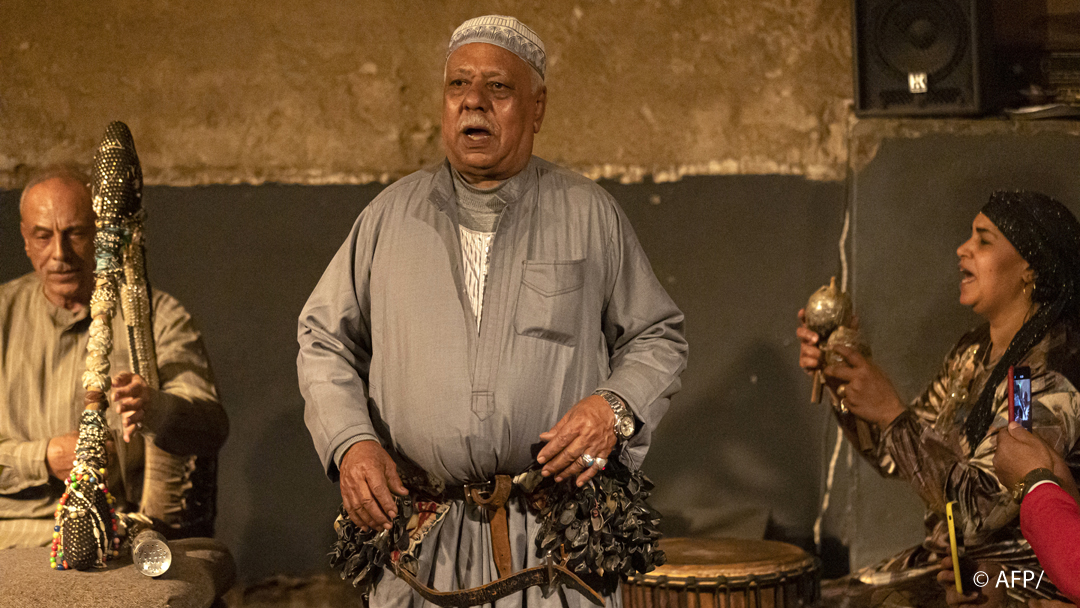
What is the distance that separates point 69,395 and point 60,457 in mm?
314

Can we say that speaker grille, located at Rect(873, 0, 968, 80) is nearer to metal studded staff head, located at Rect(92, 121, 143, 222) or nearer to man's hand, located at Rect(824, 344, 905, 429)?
man's hand, located at Rect(824, 344, 905, 429)

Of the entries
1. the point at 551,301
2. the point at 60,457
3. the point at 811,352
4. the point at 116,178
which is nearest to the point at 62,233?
the point at 116,178

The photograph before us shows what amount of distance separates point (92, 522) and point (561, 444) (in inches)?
70.7

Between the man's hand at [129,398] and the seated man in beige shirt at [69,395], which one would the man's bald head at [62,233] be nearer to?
the seated man in beige shirt at [69,395]

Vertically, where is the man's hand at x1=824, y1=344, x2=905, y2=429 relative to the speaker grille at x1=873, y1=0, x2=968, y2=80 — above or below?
below

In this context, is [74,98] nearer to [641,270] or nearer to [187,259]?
[187,259]

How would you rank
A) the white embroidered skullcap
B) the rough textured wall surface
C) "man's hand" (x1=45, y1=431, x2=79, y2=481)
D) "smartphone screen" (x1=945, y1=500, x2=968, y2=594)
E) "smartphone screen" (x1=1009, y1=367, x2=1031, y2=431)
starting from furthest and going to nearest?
the rough textured wall surface, "man's hand" (x1=45, y1=431, x2=79, y2=481), "smartphone screen" (x1=945, y1=500, x2=968, y2=594), "smartphone screen" (x1=1009, y1=367, x2=1031, y2=431), the white embroidered skullcap

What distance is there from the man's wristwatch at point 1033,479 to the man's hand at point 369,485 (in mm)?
1758

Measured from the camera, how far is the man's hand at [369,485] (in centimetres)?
254

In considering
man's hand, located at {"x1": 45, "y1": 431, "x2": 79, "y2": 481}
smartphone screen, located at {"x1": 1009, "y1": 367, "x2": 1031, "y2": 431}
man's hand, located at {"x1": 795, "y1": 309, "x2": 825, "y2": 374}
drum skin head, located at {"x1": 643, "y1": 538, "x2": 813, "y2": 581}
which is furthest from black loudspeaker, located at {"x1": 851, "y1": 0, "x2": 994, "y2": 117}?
man's hand, located at {"x1": 45, "y1": 431, "x2": 79, "y2": 481}

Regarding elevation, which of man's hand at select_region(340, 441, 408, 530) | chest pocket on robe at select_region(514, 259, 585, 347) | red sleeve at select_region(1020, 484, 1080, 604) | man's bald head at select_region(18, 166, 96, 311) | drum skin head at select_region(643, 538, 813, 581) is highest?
man's bald head at select_region(18, 166, 96, 311)

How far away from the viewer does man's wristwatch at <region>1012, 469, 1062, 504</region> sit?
319 cm

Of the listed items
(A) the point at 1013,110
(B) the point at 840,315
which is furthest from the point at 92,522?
(A) the point at 1013,110

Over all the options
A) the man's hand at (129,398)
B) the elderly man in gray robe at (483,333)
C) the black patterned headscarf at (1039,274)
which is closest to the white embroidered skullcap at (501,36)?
the elderly man in gray robe at (483,333)
